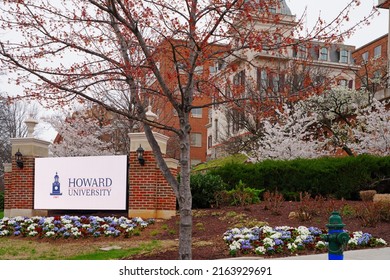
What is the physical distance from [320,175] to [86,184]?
22.8ft

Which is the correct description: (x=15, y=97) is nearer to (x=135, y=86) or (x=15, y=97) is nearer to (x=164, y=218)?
(x=135, y=86)

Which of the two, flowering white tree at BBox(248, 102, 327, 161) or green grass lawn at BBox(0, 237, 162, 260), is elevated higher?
flowering white tree at BBox(248, 102, 327, 161)

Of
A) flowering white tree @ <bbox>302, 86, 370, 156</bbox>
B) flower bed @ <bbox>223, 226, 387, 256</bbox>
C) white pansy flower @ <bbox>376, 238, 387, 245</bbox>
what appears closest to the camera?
flower bed @ <bbox>223, 226, 387, 256</bbox>

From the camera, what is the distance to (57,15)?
29.4ft

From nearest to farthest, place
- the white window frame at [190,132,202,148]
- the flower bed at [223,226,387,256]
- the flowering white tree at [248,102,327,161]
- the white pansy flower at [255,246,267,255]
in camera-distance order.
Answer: the white pansy flower at [255,246,267,255], the flower bed at [223,226,387,256], the flowering white tree at [248,102,327,161], the white window frame at [190,132,202,148]

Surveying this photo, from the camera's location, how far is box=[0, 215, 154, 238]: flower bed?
12.5 meters

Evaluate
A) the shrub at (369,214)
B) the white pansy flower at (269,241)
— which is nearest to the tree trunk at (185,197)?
the white pansy flower at (269,241)

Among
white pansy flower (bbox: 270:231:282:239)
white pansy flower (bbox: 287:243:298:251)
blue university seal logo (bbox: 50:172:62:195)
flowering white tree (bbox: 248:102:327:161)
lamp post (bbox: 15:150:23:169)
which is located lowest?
white pansy flower (bbox: 287:243:298:251)

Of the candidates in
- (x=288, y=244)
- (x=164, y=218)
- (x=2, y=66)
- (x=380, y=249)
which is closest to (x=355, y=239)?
(x=380, y=249)

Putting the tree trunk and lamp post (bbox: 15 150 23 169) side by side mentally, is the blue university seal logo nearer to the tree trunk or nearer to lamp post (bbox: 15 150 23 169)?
lamp post (bbox: 15 150 23 169)

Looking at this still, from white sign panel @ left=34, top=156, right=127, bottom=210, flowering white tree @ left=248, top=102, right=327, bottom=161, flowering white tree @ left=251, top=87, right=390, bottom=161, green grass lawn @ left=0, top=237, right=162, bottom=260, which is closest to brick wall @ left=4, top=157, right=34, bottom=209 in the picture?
white sign panel @ left=34, top=156, right=127, bottom=210

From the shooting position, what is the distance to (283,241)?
10.1 meters

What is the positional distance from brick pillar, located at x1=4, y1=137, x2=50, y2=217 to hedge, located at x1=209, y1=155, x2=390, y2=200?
6023mm

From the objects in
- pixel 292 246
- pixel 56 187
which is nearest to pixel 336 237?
pixel 292 246
